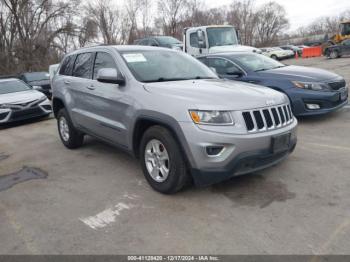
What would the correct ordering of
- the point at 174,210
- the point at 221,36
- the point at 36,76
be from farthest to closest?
the point at 36,76
the point at 221,36
the point at 174,210

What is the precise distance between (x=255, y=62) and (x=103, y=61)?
427cm

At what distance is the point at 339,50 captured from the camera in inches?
961

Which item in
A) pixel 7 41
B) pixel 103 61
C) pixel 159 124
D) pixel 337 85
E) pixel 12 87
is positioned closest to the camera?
pixel 159 124

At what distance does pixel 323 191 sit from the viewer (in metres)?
3.61

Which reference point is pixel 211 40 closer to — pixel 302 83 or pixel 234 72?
pixel 234 72

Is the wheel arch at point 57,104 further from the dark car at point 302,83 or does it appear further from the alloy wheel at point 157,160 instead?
the dark car at point 302,83

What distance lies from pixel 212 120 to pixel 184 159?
0.52 m

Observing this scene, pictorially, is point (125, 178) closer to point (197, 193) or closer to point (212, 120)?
point (197, 193)

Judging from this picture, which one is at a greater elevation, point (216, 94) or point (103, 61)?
point (103, 61)

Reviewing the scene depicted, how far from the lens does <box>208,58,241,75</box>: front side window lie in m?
7.54

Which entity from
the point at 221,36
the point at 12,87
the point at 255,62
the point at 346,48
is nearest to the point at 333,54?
the point at 346,48

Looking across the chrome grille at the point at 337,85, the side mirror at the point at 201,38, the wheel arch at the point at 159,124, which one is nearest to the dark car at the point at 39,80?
the side mirror at the point at 201,38

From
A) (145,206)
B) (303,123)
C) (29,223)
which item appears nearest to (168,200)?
(145,206)

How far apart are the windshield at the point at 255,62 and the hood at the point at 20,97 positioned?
5.87 metres
